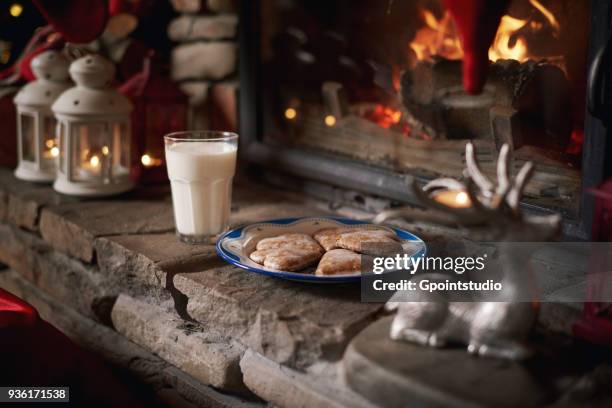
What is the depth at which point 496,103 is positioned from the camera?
1.38 m

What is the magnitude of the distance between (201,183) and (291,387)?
1.59 ft

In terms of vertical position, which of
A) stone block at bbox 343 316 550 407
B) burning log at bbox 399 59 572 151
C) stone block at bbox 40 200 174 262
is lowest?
stone block at bbox 40 200 174 262

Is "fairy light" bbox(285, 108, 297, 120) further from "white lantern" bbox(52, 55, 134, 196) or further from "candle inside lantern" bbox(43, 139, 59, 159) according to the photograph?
"candle inside lantern" bbox(43, 139, 59, 159)

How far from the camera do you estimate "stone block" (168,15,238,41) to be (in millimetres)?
1957

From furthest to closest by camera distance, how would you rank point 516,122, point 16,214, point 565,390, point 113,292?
1. point 16,214
2. point 113,292
3. point 516,122
4. point 565,390

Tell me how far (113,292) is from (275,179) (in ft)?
2.06

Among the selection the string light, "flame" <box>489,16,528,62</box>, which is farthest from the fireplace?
the string light

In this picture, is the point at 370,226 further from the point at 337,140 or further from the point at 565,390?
the point at 565,390

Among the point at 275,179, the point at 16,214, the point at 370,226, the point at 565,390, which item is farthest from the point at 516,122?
the point at 16,214

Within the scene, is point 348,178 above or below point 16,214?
above

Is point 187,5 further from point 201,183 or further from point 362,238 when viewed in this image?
point 362,238

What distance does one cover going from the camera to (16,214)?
1.81 metres

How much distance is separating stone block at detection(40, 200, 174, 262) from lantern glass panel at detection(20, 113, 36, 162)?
34 centimetres

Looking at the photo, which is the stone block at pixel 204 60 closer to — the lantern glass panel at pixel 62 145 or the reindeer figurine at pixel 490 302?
the lantern glass panel at pixel 62 145
